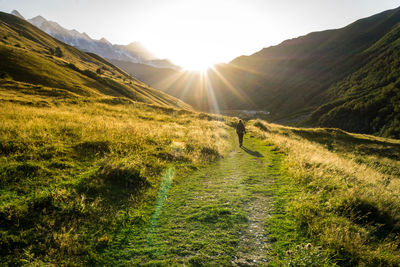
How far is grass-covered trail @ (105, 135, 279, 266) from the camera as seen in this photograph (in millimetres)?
4387

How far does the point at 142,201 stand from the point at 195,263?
3.30 metres

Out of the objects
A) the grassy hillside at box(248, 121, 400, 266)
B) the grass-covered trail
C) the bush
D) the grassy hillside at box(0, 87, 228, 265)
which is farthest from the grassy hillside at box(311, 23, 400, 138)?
the bush

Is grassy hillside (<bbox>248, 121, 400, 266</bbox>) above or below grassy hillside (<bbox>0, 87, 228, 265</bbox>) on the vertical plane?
above

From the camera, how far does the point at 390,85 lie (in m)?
163

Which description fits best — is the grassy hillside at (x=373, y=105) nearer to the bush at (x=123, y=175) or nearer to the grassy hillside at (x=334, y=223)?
the grassy hillside at (x=334, y=223)

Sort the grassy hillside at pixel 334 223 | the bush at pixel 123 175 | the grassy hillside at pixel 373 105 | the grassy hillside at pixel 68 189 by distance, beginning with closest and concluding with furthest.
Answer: the grassy hillside at pixel 68 189 < the grassy hillside at pixel 334 223 < the bush at pixel 123 175 < the grassy hillside at pixel 373 105

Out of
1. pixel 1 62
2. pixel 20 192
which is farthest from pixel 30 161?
pixel 1 62

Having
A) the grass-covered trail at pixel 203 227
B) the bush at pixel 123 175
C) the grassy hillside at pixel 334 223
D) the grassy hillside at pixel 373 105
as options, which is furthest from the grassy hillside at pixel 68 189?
the grassy hillside at pixel 373 105

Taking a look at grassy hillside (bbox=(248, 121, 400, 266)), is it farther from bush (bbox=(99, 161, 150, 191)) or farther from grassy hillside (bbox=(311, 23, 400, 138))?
grassy hillside (bbox=(311, 23, 400, 138))

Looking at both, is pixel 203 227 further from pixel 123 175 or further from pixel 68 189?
pixel 68 189

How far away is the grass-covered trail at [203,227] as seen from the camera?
14.4 ft

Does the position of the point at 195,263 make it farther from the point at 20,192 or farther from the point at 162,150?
the point at 162,150

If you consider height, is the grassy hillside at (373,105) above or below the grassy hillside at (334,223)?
above

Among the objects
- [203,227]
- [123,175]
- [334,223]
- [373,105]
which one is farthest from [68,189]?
[373,105]
